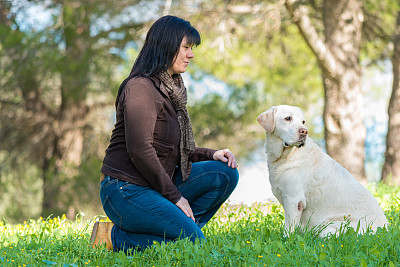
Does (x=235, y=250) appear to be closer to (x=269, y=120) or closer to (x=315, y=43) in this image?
(x=269, y=120)

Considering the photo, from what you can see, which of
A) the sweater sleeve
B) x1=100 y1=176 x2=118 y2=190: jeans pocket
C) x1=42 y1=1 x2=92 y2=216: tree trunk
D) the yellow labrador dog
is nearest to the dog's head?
the yellow labrador dog

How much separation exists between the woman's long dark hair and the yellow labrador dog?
108cm

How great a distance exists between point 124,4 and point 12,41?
288cm

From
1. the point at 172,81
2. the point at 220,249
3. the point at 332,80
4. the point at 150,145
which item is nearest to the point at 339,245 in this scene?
the point at 220,249

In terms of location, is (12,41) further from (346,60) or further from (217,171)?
(217,171)

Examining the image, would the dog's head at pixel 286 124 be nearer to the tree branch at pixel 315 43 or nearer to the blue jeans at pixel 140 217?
the blue jeans at pixel 140 217

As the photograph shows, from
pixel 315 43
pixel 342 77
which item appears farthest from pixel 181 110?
pixel 342 77

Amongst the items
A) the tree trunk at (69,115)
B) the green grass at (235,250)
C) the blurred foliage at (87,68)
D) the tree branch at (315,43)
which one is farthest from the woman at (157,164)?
the tree trunk at (69,115)

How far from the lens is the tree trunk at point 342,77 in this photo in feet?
33.6

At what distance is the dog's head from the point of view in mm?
4363

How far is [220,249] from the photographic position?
3.65 metres

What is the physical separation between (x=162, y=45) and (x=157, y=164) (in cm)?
107

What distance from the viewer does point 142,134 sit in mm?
3820

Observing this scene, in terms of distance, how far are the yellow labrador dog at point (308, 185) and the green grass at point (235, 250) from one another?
8.8 inches
